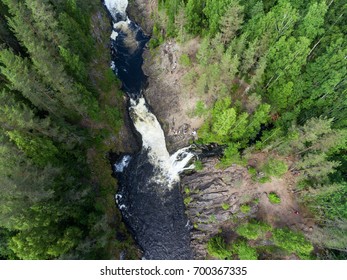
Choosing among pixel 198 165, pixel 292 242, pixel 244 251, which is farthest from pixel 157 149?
pixel 292 242

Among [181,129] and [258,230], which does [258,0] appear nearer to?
Result: [181,129]

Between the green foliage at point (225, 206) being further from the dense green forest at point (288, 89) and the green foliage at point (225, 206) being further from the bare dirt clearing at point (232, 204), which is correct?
the dense green forest at point (288, 89)

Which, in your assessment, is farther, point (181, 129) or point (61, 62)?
point (181, 129)

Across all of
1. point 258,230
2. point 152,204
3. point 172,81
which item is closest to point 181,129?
point 172,81

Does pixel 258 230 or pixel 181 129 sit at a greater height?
pixel 181 129

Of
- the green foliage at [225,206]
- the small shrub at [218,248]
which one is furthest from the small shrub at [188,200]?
the small shrub at [218,248]
